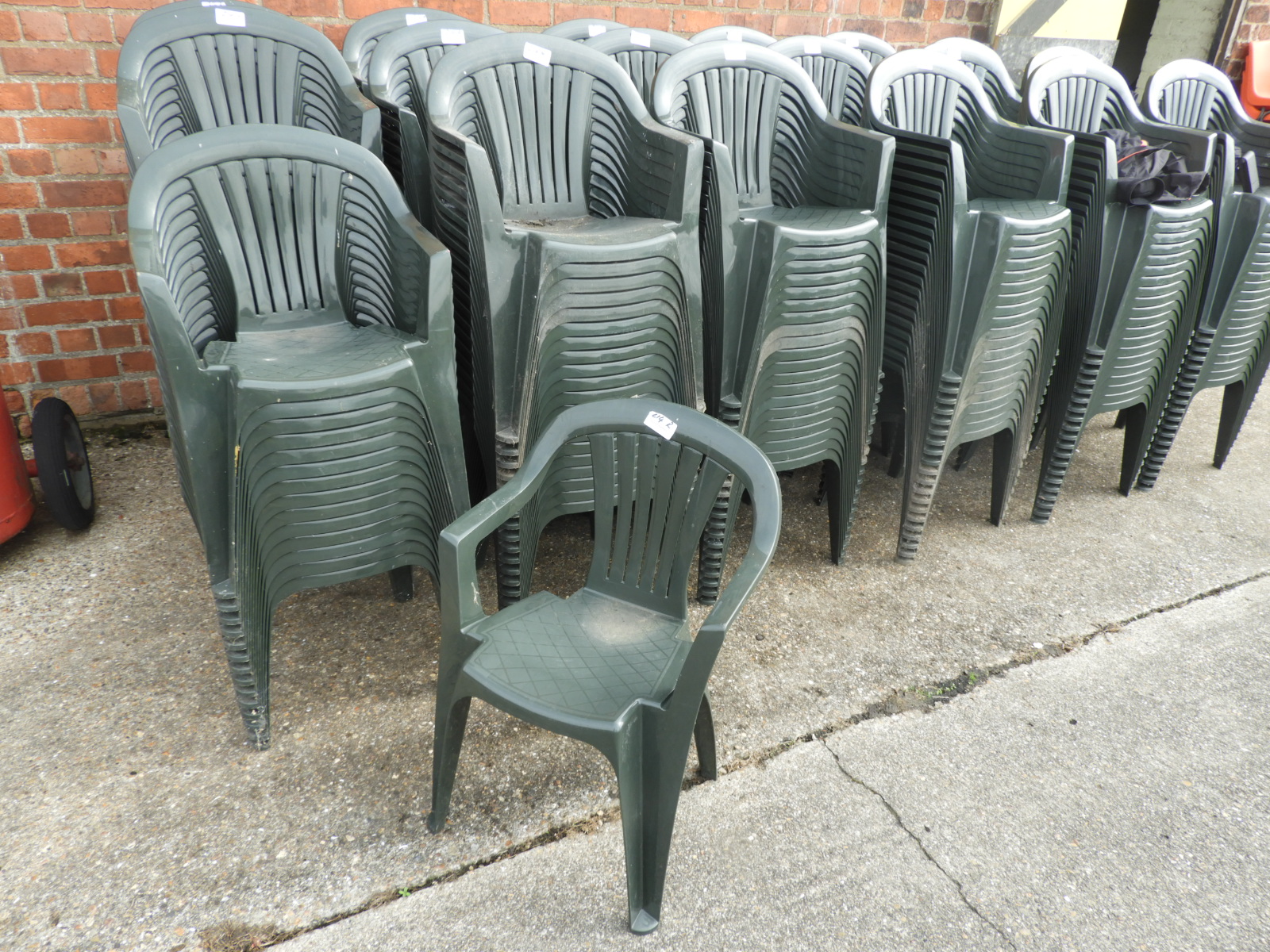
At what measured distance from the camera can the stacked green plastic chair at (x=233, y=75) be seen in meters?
2.73

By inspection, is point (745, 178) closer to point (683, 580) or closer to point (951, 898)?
point (683, 580)

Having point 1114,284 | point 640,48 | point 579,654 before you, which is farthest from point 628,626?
point 640,48

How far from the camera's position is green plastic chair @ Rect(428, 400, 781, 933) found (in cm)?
166

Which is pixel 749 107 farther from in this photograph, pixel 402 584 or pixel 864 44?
pixel 402 584

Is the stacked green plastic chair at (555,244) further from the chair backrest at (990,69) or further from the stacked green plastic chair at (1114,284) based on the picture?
the chair backrest at (990,69)

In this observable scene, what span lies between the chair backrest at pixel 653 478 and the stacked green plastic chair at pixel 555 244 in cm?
37

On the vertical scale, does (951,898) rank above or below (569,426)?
below

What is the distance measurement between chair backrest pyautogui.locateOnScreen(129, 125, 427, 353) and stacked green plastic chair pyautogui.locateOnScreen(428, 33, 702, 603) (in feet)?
0.68

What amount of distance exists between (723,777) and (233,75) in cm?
267

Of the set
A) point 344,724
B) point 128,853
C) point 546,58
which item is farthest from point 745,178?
point 128,853

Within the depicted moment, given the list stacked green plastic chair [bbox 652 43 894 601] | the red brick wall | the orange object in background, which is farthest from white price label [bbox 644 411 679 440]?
the orange object in background

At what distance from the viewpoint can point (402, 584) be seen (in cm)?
274

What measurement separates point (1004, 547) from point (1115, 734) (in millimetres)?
965

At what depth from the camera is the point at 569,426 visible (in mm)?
1942
